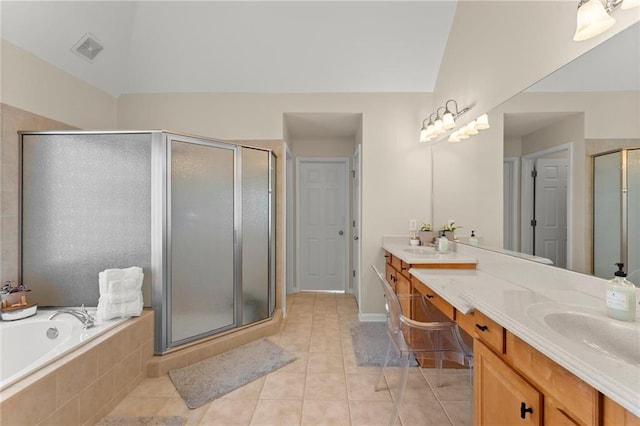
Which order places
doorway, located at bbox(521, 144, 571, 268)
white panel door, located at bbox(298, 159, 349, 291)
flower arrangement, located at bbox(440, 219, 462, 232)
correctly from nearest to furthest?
doorway, located at bbox(521, 144, 571, 268) < flower arrangement, located at bbox(440, 219, 462, 232) < white panel door, located at bbox(298, 159, 349, 291)

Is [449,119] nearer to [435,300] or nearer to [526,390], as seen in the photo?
[435,300]

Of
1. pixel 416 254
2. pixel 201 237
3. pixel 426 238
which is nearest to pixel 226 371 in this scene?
pixel 201 237

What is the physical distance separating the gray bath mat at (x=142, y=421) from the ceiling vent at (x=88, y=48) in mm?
2773

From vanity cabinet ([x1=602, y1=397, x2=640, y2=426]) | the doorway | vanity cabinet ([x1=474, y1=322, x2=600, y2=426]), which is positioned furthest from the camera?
the doorway

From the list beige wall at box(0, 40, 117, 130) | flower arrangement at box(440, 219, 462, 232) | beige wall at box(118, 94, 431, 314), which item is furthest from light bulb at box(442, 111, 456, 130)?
beige wall at box(0, 40, 117, 130)

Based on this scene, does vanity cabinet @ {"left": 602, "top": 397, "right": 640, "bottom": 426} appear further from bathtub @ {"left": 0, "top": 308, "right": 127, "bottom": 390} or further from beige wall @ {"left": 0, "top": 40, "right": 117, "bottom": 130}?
beige wall @ {"left": 0, "top": 40, "right": 117, "bottom": 130}

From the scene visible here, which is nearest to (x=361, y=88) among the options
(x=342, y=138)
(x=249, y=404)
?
(x=342, y=138)

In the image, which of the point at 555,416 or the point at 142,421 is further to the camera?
the point at 142,421

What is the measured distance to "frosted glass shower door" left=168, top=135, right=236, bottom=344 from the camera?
2168 mm

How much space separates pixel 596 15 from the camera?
43.5 inches

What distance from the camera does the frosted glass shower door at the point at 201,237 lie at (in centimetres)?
217

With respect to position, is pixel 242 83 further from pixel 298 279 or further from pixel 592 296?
pixel 592 296

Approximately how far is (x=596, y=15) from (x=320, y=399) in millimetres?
2375

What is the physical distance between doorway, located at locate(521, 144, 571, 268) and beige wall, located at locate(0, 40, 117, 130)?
3.52 m
